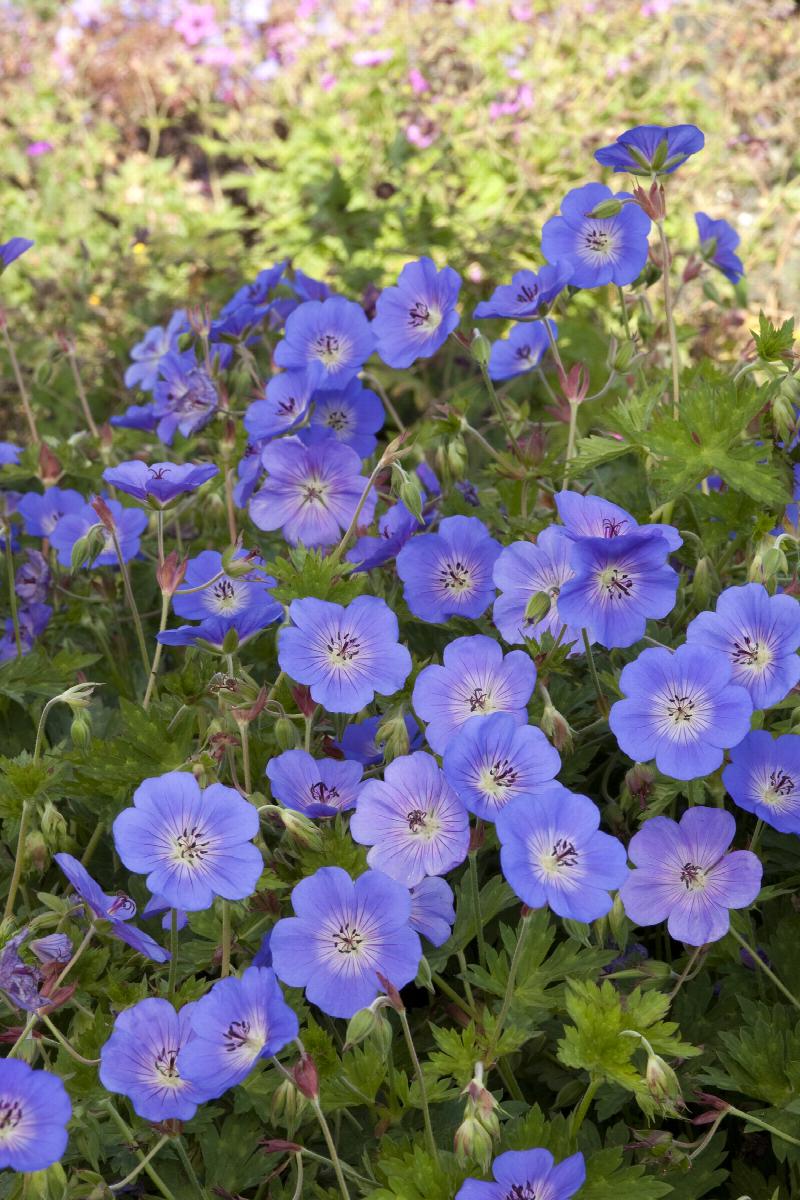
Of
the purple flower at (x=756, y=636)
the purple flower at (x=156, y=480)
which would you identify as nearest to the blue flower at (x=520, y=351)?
the purple flower at (x=156, y=480)

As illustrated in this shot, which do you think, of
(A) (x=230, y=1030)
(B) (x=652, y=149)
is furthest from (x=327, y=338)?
(A) (x=230, y=1030)

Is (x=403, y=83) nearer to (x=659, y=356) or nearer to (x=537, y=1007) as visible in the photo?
(x=659, y=356)

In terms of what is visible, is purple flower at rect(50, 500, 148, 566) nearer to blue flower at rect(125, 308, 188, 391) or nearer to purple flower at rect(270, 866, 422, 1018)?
blue flower at rect(125, 308, 188, 391)

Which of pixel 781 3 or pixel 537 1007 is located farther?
pixel 781 3

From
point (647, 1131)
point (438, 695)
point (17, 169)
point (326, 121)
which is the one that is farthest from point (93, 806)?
point (17, 169)

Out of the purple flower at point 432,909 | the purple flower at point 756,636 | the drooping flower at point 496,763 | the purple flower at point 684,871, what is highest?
the drooping flower at point 496,763

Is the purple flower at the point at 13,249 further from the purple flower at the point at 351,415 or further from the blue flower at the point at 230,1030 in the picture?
the blue flower at the point at 230,1030

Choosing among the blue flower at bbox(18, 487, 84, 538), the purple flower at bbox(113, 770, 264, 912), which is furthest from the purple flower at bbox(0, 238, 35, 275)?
the purple flower at bbox(113, 770, 264, 912)

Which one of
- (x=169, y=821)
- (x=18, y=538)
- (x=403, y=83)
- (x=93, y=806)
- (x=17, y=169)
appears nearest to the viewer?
(x=169, y=821)
